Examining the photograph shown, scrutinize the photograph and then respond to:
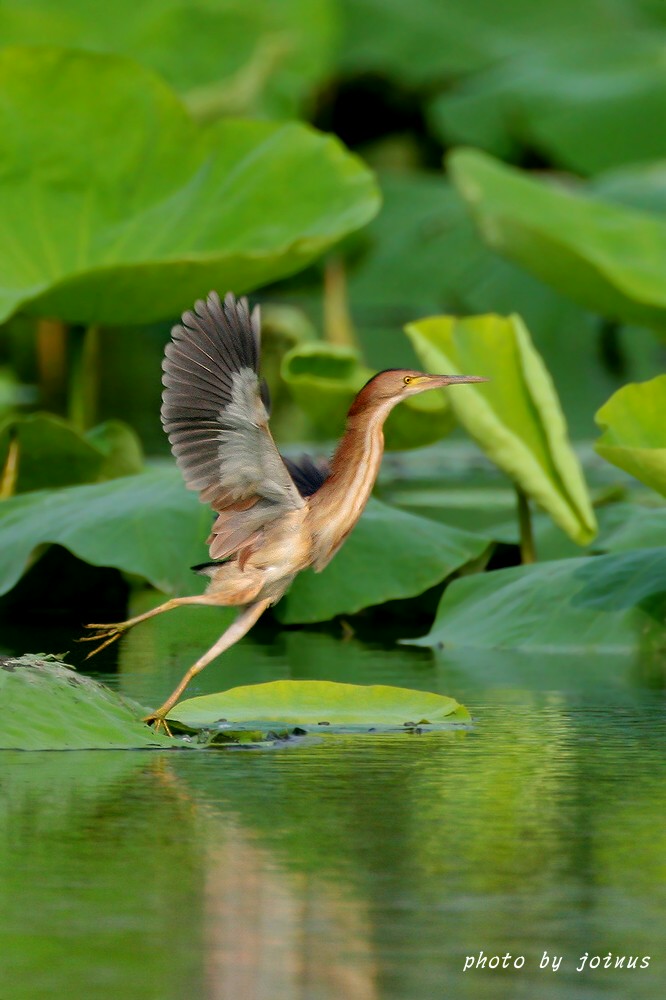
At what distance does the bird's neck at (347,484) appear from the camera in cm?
283

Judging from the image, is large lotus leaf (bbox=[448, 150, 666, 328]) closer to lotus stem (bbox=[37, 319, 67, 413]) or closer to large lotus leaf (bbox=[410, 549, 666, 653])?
large lotus leaf (bbox=[410, 549, 666, 653])

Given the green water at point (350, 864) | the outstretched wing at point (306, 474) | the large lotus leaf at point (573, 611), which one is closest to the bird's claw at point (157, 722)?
the green water at point (350, 864)

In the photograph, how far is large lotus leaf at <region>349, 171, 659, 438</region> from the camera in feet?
34.3

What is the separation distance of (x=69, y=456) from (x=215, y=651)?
75.9 inches

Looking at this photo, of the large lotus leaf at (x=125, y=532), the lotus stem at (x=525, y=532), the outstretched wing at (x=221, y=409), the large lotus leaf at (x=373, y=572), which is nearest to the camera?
the outstretched wing at (x=221, y=409)

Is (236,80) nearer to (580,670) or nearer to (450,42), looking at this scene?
(450,42)

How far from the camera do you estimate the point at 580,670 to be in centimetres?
345

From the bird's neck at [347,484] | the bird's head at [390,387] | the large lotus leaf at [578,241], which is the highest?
the large lotus leaf at [578,241]

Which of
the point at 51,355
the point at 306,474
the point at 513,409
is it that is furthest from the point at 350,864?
the point at 51,355

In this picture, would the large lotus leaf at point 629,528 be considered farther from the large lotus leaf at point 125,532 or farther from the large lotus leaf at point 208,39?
the large lotus leaf at point 208,39

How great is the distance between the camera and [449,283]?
1094cm

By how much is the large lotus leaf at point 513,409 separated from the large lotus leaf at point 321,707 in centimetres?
111

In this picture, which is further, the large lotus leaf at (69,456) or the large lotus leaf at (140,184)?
the large lotus leaf at (140,184)

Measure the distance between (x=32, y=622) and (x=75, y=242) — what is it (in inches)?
53.4
